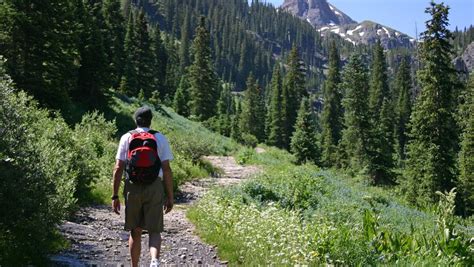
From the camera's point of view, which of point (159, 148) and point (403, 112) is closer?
point (159, 148)

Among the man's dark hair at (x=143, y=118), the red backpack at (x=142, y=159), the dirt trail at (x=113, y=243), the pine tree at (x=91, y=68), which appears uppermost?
the pine tree at (x=91, y=68)

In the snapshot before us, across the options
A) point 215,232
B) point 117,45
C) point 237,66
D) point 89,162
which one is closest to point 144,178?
point 215,232


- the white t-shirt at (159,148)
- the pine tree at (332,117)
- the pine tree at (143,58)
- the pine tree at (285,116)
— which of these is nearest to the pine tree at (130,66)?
the pine tree at (143,58)

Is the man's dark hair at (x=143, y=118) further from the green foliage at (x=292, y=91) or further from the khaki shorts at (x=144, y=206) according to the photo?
the green foliage at (x=292, y=91)

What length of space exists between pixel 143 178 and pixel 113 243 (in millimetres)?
3307

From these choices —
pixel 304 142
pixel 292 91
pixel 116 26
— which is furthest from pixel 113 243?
pixel 292 91

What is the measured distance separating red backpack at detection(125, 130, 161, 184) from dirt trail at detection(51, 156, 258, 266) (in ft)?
6.56

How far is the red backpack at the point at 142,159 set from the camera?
18.9 ft

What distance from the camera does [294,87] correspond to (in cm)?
6694

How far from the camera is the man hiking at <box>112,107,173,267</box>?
5820mm

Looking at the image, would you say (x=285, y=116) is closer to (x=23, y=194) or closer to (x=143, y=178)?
(x=23, y=194)

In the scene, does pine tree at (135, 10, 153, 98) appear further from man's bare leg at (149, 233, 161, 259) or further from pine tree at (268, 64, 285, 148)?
man's bare leg at (149, 233, 161, 259)

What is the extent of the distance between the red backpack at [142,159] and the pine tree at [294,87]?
5884cm

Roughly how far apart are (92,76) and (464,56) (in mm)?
191751
